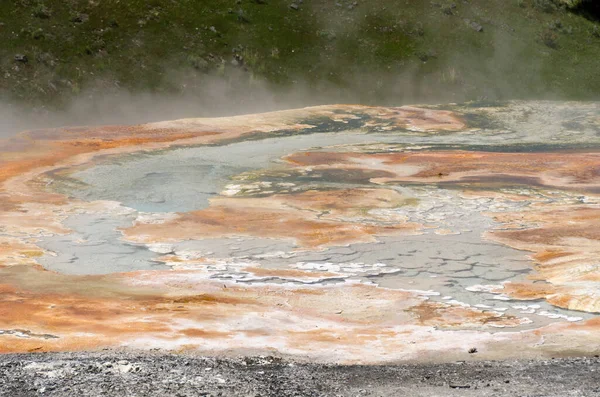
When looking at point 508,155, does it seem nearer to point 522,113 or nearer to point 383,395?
point 522,113

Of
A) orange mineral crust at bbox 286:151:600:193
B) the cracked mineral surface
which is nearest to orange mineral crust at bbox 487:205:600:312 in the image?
the cracked mineral surface

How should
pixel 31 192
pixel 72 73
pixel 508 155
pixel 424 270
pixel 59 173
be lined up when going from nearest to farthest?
pixel 424 270, pixel 31 192, pixel 59 173, pixel 508 155, pixel 72 73

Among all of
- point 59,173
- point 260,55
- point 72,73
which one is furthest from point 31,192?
point 260,55

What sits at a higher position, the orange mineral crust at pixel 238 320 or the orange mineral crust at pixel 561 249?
the orange mineral crust at pixel 238 320

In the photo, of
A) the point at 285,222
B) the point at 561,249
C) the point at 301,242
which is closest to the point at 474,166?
the point at 285,222

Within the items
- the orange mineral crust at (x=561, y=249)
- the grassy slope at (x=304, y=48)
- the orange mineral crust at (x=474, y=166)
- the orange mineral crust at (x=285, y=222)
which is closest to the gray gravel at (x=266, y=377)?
the orange mineral crust at (x=561, y=249)

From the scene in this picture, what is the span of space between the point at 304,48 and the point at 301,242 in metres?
22.5

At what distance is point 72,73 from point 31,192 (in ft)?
49.8

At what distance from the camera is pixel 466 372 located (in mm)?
7129

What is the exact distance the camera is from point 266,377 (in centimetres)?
691

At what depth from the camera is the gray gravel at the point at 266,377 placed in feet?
21.4

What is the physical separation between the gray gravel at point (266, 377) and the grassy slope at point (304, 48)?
72.6ft

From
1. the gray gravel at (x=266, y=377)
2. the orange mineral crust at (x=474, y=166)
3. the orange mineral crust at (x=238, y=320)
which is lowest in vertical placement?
the orange mineral crust at (x=474, y=166)

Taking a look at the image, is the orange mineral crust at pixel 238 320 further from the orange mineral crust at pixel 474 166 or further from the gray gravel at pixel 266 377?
the orange mineral crust at pixel 474 166
